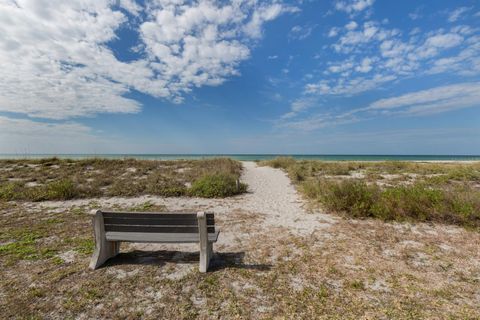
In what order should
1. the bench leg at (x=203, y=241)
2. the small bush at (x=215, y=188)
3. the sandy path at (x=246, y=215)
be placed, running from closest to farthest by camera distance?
the bench leg at (x=203, y=241), the sandy path at (x=246, y=215), the small bush at (x=215, y=188)

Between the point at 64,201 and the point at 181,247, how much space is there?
641 cm

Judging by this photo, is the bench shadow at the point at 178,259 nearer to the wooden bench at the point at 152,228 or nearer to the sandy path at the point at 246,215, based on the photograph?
the sandy path at the point at 246,215

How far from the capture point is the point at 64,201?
26.0 feet

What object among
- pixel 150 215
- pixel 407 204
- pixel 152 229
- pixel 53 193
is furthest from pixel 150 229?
pixel 53 193

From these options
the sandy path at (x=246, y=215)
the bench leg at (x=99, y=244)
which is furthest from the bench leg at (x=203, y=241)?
the bench leg at (x=99, y=244)

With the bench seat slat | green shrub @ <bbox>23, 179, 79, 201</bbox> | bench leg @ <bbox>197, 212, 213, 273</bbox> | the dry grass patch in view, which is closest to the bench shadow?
the dry grass patch

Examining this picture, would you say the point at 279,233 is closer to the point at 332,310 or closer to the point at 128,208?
the point at 332,310

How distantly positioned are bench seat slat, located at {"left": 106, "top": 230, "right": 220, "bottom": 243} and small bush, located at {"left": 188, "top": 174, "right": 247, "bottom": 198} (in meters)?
5.43

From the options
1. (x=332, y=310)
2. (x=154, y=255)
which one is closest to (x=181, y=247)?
(x=154, y=255)

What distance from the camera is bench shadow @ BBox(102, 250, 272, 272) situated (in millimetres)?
3568

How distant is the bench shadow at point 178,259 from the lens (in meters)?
3.57

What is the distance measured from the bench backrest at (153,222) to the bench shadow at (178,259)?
718 millimetres

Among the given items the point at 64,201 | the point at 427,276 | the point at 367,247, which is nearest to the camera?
the point at 427,276

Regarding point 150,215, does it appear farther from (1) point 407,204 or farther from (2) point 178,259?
(1) point 407,204
